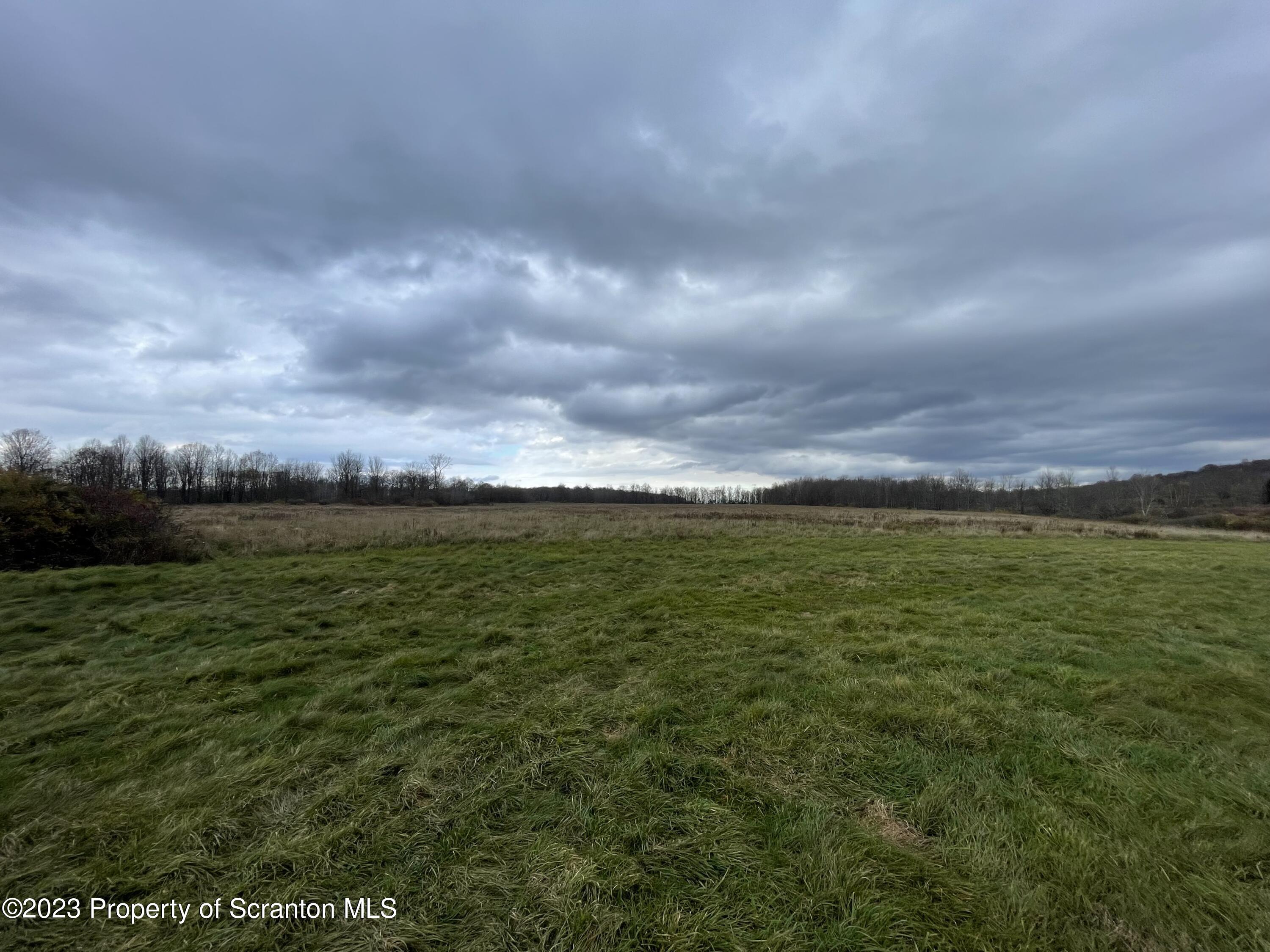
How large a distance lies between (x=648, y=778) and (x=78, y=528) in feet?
59.3

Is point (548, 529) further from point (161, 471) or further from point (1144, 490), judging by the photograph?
point (1144, 490)

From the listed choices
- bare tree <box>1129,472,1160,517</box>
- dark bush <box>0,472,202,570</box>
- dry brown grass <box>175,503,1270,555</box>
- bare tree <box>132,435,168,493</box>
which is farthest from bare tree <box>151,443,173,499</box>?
bare tree <box>1129,472,1160,517</box>

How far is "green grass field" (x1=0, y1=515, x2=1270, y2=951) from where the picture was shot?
7.76ft

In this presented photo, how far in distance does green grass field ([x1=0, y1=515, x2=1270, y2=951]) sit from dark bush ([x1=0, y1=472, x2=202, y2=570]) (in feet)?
22.3

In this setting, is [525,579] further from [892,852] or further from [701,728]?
[892,852]

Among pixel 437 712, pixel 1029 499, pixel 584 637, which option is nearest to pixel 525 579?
pixel 584 637

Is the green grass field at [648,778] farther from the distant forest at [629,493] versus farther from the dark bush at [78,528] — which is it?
the distant forest at [629,493]

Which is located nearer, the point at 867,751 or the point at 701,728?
the point at 867,751

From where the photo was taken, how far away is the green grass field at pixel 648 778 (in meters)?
2.37

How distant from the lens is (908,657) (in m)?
6.05

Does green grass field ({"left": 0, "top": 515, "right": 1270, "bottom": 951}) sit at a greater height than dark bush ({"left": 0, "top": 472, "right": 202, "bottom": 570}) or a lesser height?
lesser

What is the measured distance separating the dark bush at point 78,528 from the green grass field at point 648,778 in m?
6.79

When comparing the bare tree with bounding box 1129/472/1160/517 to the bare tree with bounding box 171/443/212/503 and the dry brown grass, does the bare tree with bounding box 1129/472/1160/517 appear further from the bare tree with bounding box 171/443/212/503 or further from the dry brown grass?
the bare tree with bounding box 171/443/212/503

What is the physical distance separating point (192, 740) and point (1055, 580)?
53.3 feet
